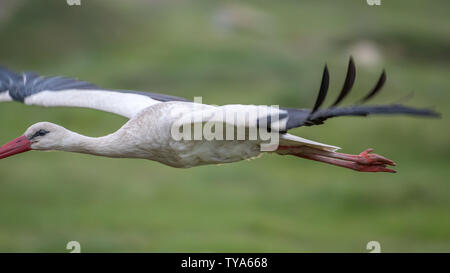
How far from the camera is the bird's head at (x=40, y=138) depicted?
8.52 meters

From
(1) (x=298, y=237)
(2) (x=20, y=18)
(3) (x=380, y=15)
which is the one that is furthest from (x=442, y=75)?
(2) (x=20, y=18)

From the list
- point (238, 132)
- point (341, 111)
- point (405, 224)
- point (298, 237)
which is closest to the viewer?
point (341, 111)

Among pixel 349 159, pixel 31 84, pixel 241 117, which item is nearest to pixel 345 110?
pixel 241 117

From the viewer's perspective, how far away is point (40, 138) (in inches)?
338

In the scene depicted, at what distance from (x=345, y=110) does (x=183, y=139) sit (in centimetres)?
172

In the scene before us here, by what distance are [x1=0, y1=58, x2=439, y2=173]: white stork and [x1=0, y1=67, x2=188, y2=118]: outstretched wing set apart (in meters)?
0.01

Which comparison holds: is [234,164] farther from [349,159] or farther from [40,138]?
[40,138]

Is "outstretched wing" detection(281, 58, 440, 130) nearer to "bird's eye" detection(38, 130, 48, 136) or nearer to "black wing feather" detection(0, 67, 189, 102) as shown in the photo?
"bird's eye" detection(38, 130, 48, 136)

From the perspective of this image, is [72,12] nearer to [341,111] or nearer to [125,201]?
[125,201]

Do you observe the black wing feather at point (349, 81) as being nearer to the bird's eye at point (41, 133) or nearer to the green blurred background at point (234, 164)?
the bird's eye at point (41, 133)

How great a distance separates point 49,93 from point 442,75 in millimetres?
23052

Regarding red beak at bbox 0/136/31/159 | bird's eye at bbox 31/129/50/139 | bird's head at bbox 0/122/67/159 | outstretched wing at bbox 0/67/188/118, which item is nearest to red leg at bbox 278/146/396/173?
outstretched wing at bbox 0/67/188/118

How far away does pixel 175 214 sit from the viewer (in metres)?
22.0

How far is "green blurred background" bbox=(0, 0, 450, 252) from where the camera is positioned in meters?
→ 21.4
